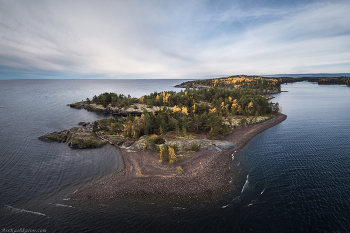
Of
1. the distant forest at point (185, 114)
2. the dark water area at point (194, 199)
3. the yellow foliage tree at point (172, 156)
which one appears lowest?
the dark water area at point (194, 199)

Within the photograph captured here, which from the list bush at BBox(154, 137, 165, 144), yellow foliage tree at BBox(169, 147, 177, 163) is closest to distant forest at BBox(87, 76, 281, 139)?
bush at BBox(154, 137, 165, 144)

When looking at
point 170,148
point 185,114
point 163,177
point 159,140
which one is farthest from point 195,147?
point 185,114

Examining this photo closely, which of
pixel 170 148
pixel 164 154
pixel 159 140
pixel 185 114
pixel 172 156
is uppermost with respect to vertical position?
pixel 185 114

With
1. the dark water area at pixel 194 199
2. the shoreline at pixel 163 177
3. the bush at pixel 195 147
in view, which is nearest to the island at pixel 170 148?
the shoreline at pixel 163 177

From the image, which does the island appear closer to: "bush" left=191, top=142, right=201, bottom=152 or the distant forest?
"bush" left=191, top=142, right=201, bottom=152

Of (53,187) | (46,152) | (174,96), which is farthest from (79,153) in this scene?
(174,96)

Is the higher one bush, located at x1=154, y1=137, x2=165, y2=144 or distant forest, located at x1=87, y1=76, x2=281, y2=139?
distant forest, located at x1=87, y1=76, x2=281, y2=139

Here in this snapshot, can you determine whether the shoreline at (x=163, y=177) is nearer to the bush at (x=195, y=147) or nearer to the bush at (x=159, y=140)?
the bush at (x=195, y=147)

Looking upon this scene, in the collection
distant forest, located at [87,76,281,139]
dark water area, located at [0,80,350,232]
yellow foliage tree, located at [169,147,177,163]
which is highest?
distant forest, located at [87,76,281,139]

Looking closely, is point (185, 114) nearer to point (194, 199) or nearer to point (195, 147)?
point (195, 147)
